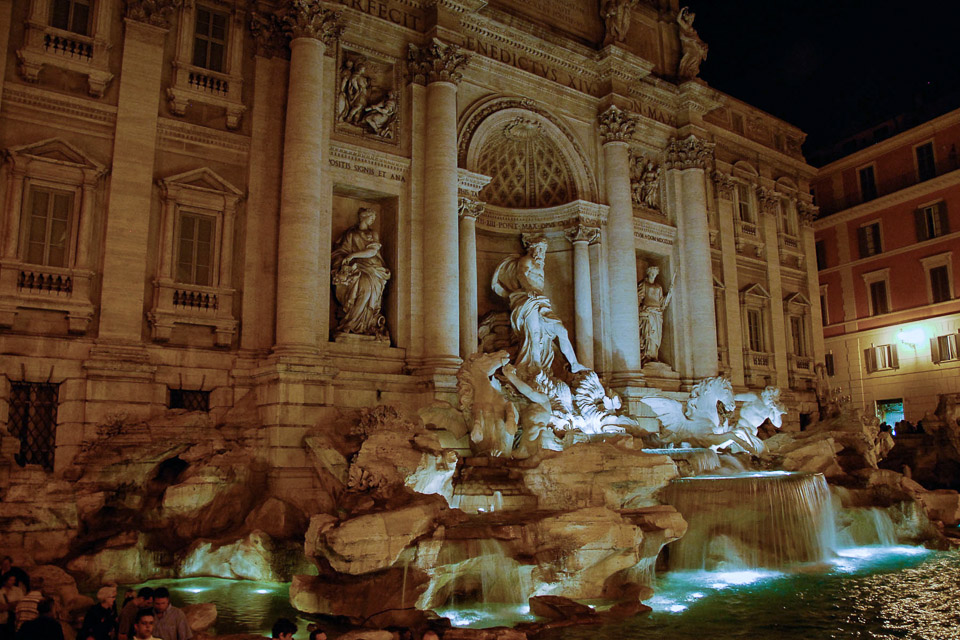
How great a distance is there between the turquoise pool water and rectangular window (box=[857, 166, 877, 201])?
841 inches

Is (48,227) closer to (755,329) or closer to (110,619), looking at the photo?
(110,619)

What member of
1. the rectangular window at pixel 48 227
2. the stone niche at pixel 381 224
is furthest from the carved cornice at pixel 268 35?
the rectangular window at pixel 48 227

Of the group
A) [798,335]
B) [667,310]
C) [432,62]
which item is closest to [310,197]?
[432,62]

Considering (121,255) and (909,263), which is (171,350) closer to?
(121,255)

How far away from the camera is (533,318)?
54.4 feet

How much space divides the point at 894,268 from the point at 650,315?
13.9m

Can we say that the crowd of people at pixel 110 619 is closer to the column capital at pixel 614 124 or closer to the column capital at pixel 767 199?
the column capital at pixel 614 124

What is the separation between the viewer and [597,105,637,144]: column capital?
19250 mm

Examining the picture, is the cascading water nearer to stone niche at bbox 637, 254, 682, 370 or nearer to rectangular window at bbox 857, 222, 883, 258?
stone niche at bbox 637, 254, 682, 370

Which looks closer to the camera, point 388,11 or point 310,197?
point 310,197

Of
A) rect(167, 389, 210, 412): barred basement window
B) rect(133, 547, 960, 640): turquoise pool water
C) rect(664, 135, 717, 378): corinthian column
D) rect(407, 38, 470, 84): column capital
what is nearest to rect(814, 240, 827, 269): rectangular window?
rect(664, 135, 717, 378): corinthian column

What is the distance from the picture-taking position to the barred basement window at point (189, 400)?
12984mm

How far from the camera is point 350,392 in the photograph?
13977 mm

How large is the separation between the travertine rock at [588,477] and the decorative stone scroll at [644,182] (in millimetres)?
10712
